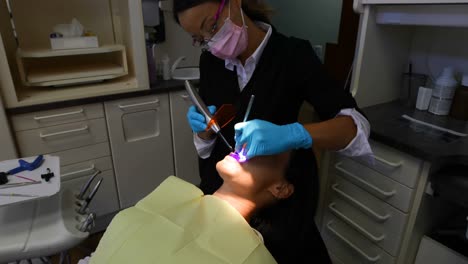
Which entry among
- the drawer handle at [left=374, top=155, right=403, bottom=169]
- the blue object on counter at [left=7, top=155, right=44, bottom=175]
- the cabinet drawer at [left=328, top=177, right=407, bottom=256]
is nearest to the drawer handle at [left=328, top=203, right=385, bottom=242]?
the cabinet drawer at [left=328, top=177, right=407, bottom=256]

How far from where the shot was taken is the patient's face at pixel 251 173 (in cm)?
89

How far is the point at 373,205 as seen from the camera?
1.38 m

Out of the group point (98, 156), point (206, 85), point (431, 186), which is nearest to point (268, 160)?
point (206, 85)

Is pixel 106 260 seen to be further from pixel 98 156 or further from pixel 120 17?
pixel 120 17

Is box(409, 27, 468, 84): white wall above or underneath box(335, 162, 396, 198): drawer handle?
above

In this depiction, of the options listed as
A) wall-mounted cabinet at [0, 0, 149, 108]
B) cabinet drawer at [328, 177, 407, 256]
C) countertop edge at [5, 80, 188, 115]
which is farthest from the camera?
wall-mounted cabinet at [0, 0, 149, 108]

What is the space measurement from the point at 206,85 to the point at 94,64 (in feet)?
4.00

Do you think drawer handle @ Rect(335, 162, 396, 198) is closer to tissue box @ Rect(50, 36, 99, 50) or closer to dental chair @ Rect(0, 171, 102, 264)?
dental chair @ Rect(0, 171, 102, 264)

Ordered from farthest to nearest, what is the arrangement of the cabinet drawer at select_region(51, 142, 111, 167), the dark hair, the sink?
the sink < the cabinet drawer at select_region(51, 142, 111, 167) < the dark hair

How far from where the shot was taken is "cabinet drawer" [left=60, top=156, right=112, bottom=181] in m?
1.83

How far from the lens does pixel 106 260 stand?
2.55 feet

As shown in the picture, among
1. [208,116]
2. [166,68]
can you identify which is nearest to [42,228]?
[208,116]

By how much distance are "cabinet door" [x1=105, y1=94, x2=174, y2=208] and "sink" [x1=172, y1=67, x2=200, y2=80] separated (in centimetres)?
27

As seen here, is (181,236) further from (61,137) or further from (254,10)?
(61,137)
